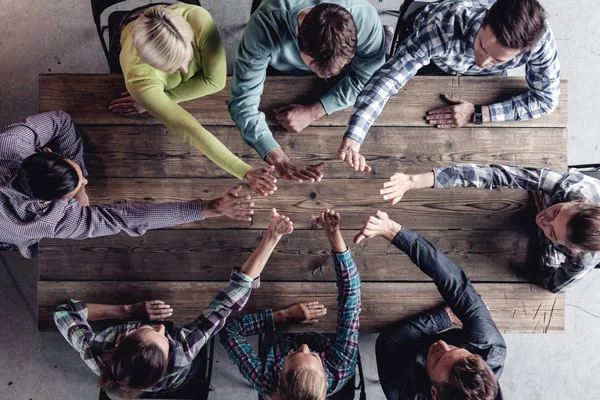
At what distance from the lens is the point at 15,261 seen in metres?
3.10

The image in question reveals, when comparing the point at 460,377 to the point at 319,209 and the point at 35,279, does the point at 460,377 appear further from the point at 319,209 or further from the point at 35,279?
the point at 35,279

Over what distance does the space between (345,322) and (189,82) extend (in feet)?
4.34

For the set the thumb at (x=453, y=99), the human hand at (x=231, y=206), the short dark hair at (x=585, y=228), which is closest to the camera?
the short dark hair at (x=585, y=228)

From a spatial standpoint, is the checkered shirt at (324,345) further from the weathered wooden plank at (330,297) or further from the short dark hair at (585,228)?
the short dark hair at (585,228)

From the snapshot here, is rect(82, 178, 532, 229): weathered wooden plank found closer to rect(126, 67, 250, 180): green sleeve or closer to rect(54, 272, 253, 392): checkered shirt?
rect(126, 67, 250, 180): green sleeve

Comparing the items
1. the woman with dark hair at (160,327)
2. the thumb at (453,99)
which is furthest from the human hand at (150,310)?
the thumb at (453,99)

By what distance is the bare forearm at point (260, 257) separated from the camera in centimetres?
224

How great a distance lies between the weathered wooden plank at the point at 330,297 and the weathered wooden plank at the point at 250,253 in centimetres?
4

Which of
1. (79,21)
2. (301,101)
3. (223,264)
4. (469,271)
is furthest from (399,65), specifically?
(79,21)

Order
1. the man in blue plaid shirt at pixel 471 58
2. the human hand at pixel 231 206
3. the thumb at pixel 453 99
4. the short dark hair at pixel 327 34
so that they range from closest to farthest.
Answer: the short dark hair at pixel 327 34, the man in blue plaid shirt at pixel 471 58, the human hand at pixel 231 206, the thumb at pixel 453 99

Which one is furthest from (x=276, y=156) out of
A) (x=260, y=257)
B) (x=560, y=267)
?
(x=560, y=267)

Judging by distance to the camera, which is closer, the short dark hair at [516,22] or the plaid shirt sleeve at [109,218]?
the short dark hair at [516,22]

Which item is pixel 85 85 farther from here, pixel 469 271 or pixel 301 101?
pixel 469 271

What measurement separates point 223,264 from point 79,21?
1973 millimetres
